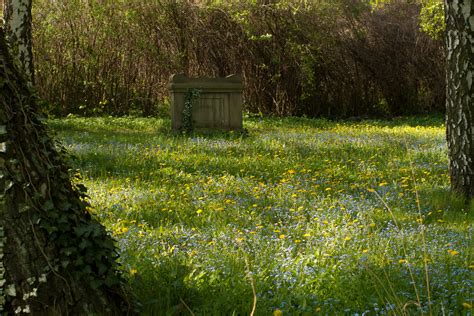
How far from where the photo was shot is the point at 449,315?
2613mm

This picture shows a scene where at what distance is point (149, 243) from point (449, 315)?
2122 millimetres

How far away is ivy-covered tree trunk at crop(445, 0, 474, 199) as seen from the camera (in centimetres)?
568

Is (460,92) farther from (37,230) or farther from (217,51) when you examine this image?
(217,51)

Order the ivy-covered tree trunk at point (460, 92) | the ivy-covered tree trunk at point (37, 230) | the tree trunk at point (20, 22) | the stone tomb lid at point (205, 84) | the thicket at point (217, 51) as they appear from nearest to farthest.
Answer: the ivy-covered tree trunk at point (37, 230)
the ivy-covered tree trunk at point (460, 92)
the tree trunk at point (20, 22)
the stone tomb lid at point (205, 84)
the thicket at point (217, 51)

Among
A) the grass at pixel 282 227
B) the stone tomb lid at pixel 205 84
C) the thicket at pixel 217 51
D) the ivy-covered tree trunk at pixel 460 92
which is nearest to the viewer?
the grass at pixel 282 227

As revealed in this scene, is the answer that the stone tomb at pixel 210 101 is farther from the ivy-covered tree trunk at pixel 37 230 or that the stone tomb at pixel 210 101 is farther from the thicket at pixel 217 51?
the ivy-covered tree trunk at pixel 37 230

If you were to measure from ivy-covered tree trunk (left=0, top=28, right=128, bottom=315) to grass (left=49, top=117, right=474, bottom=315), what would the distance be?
490 millimetres

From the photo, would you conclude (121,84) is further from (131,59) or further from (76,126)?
(76,126)

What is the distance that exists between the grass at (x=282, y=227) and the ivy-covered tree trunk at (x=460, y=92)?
0.95ft

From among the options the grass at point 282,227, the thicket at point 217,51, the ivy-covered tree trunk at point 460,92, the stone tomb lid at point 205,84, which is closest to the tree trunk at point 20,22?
the grass at point 282,227

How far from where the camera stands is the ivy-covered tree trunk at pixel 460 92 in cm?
568

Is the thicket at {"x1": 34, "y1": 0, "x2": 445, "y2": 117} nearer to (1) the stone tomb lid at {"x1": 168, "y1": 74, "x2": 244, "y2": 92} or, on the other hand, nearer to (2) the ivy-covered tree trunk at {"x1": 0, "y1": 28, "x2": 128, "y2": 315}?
(1) the stone tomb lid at {"x1": 168, "y1": 74, "x2": 244, "y2": 92}

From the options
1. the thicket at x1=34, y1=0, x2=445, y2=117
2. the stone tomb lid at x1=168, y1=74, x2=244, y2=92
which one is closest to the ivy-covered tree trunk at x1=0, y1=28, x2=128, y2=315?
the stone tomb lid at x1=168, y1=74, x2=244, y2=92

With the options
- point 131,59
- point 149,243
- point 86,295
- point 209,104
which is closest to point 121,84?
point 131,59
